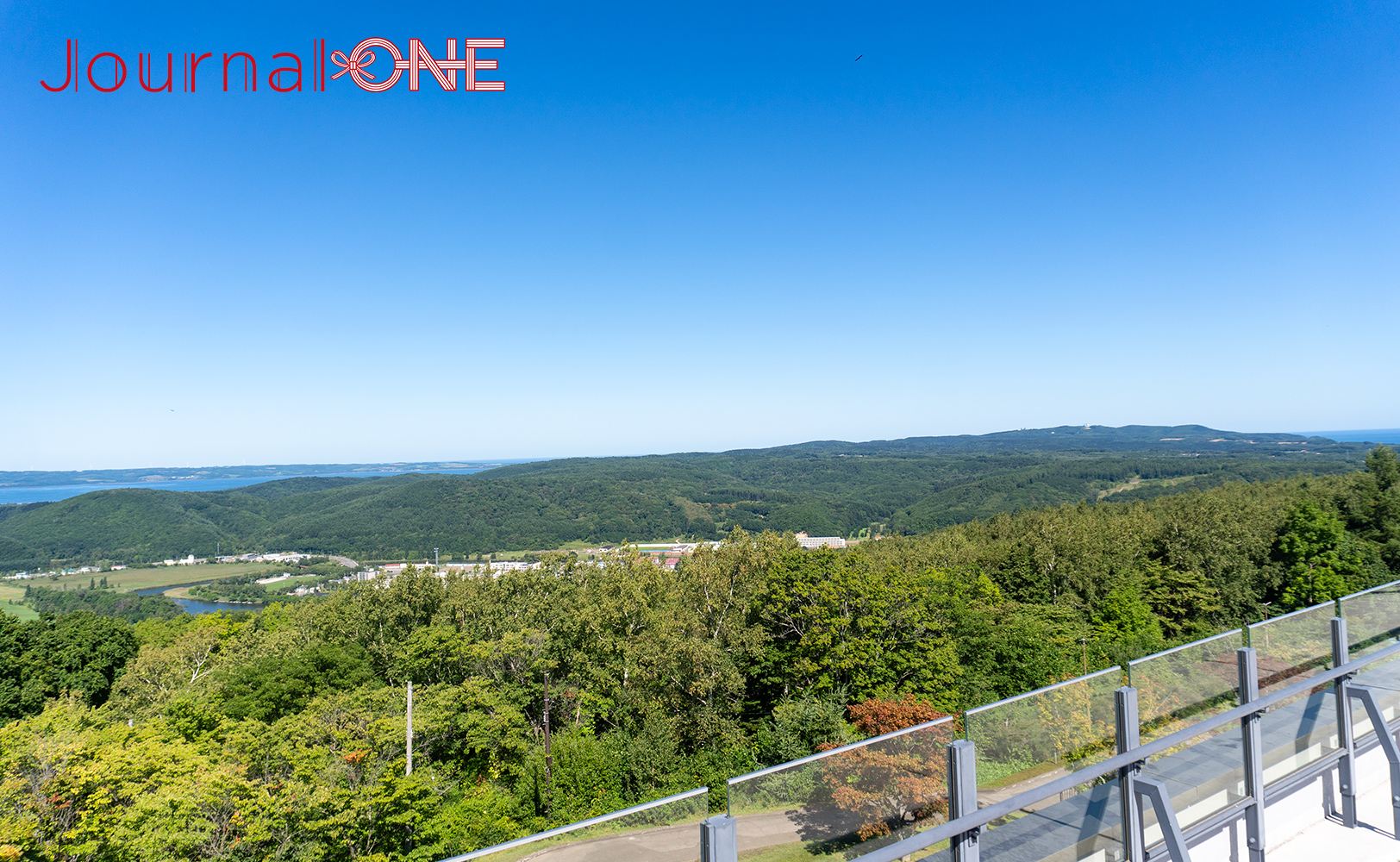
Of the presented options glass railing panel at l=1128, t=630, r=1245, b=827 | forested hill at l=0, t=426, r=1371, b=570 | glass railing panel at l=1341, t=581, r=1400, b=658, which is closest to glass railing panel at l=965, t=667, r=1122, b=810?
glass railing panel at l=1128, t=630, r=1245, b=827

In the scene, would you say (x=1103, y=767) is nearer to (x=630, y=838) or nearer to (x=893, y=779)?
(x=893, y=779)

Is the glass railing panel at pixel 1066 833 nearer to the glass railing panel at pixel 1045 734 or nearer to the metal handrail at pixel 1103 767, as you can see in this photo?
the glass railing panel at pixel 1045 734

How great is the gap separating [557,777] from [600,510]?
16769 centimetres

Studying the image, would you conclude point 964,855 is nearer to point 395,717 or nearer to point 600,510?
point 395,717

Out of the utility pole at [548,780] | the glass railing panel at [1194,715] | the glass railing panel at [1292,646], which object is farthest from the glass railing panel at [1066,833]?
the utility pole at [548,780]

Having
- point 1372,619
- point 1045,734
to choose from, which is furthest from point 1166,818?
point 1372,619

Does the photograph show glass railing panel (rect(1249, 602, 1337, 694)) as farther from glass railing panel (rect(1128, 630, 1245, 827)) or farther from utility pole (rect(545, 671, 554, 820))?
utility pole (rect(545, 671, 554, 820))

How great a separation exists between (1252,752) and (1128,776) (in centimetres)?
133

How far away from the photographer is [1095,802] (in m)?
3.10

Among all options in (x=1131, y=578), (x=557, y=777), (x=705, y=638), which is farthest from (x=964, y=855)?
(x=1131, y=578)

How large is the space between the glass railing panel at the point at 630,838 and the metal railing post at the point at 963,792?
3.25 ft

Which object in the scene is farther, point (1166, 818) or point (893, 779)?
point (1166, 818)

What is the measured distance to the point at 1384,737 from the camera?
13.3 ft

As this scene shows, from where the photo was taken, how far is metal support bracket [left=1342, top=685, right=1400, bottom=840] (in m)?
4.06
